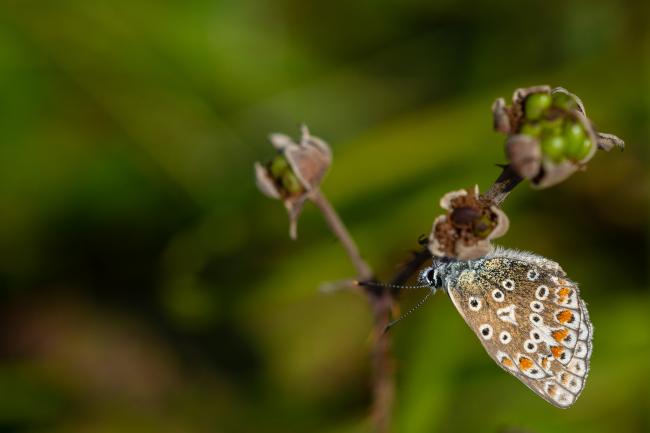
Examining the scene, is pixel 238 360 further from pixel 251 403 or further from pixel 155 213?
pixel 155 213

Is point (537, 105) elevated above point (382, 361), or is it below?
above

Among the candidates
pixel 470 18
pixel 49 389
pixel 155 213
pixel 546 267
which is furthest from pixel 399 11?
pixel 49 389

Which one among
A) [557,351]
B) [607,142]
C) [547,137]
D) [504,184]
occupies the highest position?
[547,137]

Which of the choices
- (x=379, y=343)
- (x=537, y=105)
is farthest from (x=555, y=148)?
(x=379, y=343)

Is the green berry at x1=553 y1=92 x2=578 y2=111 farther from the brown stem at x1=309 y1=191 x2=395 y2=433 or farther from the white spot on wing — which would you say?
the brown stem at x1=309 y1=191 x2=395 y2=433

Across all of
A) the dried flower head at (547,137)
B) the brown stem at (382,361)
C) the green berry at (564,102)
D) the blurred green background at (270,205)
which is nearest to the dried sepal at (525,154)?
the dried flower head at (547,137)

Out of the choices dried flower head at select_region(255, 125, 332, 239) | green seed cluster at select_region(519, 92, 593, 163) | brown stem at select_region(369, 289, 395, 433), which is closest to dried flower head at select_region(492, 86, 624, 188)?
green seed cluster at select_region(519, 92, 593, 163)

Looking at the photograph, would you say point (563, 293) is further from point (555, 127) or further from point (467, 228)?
point (555, 127)
